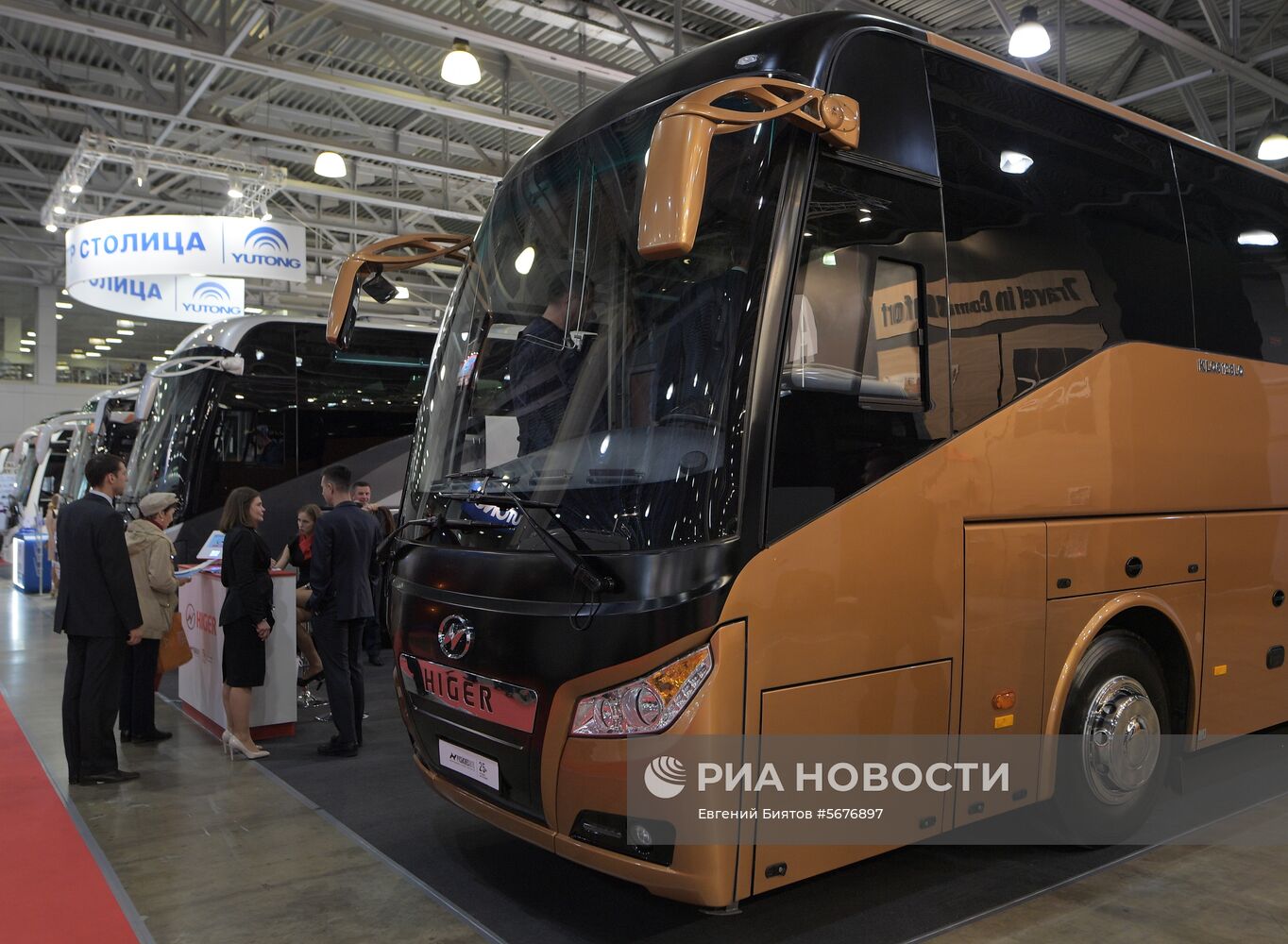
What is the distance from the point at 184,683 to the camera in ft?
24.0

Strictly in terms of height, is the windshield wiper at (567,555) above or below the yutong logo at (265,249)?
below

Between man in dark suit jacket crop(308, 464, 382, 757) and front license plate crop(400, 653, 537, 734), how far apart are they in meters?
2.04

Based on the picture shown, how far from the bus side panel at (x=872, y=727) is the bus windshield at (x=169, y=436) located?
846cm

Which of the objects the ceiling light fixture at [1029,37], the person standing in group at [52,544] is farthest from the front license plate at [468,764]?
the person standing in group at [52,544]

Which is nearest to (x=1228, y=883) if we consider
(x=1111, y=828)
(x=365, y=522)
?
(x=1111, y=828)

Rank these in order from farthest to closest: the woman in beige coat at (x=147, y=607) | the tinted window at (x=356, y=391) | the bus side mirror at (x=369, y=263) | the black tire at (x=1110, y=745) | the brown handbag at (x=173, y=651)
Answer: the tinted window at (x=356, y=391) → the brown handbag at (x=173, y=651) → the woman in beige coat at (x=147, y=607) → the bus side mirror at (x=369, y=263) → the black tire at (x=1110, y=745)

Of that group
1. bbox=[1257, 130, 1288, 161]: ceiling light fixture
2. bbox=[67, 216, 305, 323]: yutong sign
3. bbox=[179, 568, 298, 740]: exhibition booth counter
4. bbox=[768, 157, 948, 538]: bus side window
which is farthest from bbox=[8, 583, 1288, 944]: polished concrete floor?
bbox=[1257, 130, 1288, 161]: ceiling light fixture

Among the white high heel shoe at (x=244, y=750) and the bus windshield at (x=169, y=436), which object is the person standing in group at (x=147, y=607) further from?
the bus windshield at (x=169, y=436)

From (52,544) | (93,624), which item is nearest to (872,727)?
(93,624)

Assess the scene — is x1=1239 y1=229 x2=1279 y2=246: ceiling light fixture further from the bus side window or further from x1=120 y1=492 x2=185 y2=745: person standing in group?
x1=120 y1=492 x2=185 y2=745: person standing in group

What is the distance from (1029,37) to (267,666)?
272 inches

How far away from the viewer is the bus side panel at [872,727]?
9.58 ft

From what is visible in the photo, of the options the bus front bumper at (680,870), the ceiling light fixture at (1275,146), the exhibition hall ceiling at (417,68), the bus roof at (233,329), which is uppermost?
the exhibition hall ceiling at (417,68)

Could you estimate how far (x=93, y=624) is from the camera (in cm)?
525
